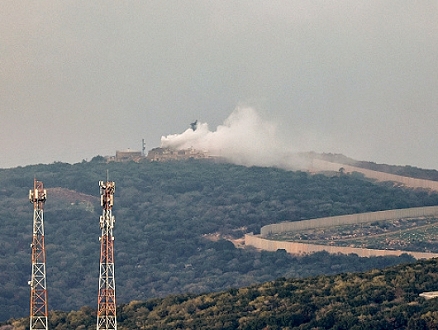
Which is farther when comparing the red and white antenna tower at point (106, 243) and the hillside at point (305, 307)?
the hillside at point (305, 307)

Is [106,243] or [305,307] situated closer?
[106,243]

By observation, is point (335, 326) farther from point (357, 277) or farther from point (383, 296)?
point (357, 277)

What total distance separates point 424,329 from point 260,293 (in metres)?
29.2

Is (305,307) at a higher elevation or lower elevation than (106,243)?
lower

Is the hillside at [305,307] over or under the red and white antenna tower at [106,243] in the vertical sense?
under

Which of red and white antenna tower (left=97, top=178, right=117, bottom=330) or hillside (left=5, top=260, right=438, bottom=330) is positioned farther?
hillside (left=5, top=260, right=438, bottom=330)

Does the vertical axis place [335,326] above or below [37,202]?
below

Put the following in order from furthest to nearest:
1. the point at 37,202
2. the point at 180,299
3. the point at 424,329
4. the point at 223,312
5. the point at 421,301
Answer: the point at 180,299
the point at 223,312
the point at 421,301
the point at 424,329
the point at 37,202

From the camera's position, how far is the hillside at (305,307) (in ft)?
469

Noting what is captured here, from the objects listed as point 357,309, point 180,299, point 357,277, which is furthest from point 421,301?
point 180,299

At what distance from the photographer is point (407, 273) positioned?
6270 inches

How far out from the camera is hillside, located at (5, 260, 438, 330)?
143 metres

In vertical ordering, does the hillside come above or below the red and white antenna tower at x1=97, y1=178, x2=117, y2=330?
below

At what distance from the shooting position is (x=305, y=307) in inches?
5955
